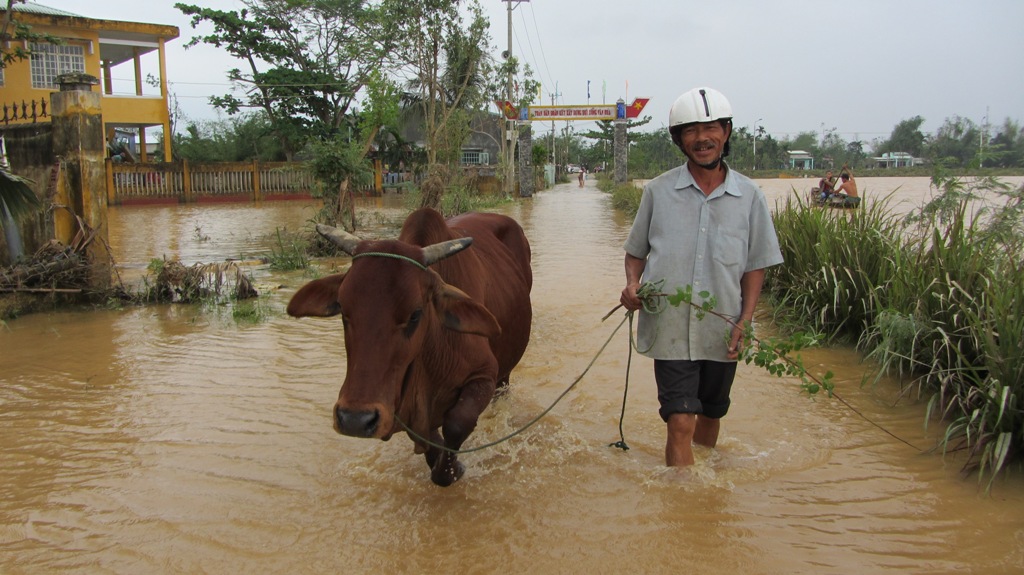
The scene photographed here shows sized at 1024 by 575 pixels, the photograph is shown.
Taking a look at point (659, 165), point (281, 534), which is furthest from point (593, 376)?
point (659, 165)

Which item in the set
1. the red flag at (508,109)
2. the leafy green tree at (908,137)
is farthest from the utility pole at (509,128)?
the leafy green tree at (908,137)

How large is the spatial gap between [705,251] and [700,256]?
0.11ft

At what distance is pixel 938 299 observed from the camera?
5090mm

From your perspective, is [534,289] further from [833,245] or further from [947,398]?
[947,398]

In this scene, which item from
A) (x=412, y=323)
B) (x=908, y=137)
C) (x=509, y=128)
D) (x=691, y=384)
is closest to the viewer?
(x=412, y=323)

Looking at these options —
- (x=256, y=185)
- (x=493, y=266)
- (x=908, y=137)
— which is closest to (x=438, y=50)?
(x=256, y=185)

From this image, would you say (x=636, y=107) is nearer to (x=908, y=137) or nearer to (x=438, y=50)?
A: (x=438, y=50)

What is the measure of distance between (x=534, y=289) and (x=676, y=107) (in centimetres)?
620

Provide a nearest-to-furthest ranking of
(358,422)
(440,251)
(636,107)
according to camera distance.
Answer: (358,422)
(440,251)
(636,107)

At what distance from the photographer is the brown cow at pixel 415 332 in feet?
9.66

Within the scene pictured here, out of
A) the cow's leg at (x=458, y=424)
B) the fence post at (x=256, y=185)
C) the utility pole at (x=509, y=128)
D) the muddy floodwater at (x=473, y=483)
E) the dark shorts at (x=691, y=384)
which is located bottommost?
the muddy floodwater at (x=473, y=483)

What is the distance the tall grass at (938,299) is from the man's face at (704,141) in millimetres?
1871

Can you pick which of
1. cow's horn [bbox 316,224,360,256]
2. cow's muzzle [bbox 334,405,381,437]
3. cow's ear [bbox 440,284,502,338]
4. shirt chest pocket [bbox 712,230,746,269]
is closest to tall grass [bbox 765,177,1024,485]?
shirt chest pocket [bbox 712,230,746,269]

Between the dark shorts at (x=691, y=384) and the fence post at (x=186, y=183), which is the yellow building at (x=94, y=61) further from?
the dark shorts at (x=691, y=384)
